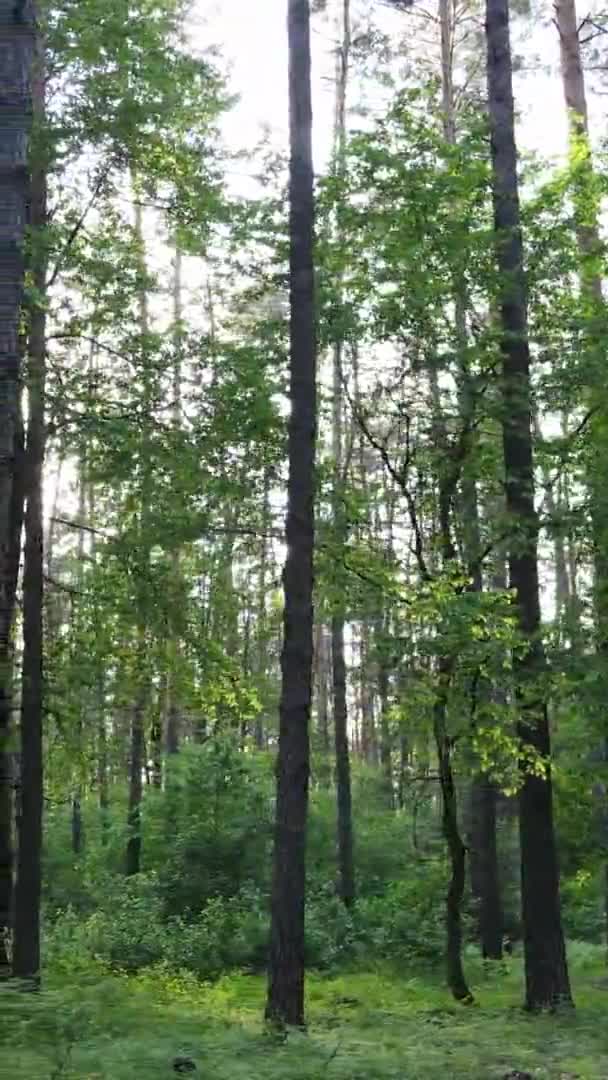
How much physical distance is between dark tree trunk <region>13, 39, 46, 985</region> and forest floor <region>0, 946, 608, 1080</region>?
0.82 meters

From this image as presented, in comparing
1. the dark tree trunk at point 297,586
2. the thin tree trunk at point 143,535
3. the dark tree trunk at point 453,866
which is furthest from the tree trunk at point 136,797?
the dark tree trunk at point 453,866

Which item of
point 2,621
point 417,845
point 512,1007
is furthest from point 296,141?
point 417,845

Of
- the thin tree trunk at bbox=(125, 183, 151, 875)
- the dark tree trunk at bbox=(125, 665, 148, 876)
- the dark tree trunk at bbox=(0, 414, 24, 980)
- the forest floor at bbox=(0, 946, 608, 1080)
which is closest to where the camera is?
the dark tree trunk at bbox=(0, 414, 24, 980)

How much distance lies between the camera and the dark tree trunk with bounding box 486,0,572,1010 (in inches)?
399

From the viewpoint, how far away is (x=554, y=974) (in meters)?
10.1

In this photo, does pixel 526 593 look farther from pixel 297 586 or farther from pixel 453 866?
pixel 453 866

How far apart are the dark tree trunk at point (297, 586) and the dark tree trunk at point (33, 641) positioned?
8.32 feet

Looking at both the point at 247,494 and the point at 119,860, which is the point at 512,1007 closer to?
the point at 247,494

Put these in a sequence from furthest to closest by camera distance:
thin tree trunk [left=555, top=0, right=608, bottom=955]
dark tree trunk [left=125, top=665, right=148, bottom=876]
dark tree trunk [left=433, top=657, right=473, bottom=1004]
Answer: dark tree trunk [left=125, top=665, right=148, bottom=876] < dark tree trunk [left=433, top=657, right=473, bottom=1004] < thin tree trunk [left=555, top=0, right=608, bottom=955]

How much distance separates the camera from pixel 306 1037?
771 centimetres

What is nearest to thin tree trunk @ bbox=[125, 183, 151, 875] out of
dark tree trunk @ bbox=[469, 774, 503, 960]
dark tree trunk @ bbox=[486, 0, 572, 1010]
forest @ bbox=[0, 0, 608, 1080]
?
forest @ bbox=[0, 0, 608, 1080]

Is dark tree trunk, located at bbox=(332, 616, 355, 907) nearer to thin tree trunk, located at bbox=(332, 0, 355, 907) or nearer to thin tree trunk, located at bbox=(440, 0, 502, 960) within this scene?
thin tree trunk, located at bbox=(332, 0, 355, 907)

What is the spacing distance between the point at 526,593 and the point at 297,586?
2.70 meters

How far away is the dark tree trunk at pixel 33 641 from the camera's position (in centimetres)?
1029
